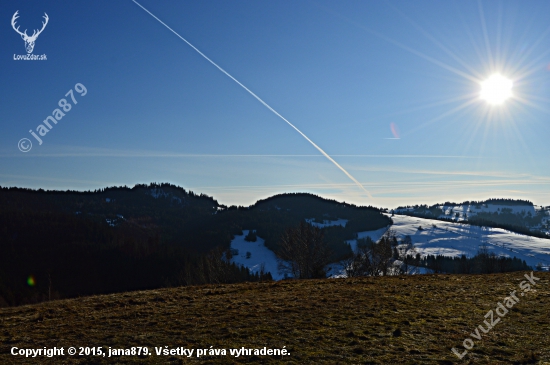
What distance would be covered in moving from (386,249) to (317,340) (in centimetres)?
6018

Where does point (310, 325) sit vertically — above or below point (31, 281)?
above

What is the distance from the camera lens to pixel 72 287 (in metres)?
152

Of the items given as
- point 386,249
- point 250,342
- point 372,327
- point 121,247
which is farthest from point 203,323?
point 121,247

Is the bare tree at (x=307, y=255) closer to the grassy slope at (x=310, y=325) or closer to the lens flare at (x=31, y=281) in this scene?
the grassy slope at (x=310, y=325)

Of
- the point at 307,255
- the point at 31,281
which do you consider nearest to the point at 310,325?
the point at 307,255

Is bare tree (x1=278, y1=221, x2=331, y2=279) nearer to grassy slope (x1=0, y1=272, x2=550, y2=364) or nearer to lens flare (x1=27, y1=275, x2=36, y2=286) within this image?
grassy slope (x1=0, y1=272, x2=550, y2=364)

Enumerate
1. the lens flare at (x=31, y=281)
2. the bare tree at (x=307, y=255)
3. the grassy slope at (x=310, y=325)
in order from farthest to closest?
1. the lens flare at (x=31, y=281)
2. the bare tree at (x=307, y=255)
3. the grassy slope at (x=310, y=325)

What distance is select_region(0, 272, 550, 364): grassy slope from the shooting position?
12.1 meters

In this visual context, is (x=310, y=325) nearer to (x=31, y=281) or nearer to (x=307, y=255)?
(x=307, y=255)

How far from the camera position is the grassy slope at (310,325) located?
12.1m

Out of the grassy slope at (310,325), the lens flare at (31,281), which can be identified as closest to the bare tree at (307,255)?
the grassy slope at (310,325)

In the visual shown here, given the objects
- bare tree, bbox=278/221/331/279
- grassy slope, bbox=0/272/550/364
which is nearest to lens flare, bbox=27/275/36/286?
bare tree, bbox=278/221/331/279

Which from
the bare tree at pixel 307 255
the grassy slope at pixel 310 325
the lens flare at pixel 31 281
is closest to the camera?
the grassy slope at pixel 310 325

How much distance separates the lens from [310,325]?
51.8 feet
